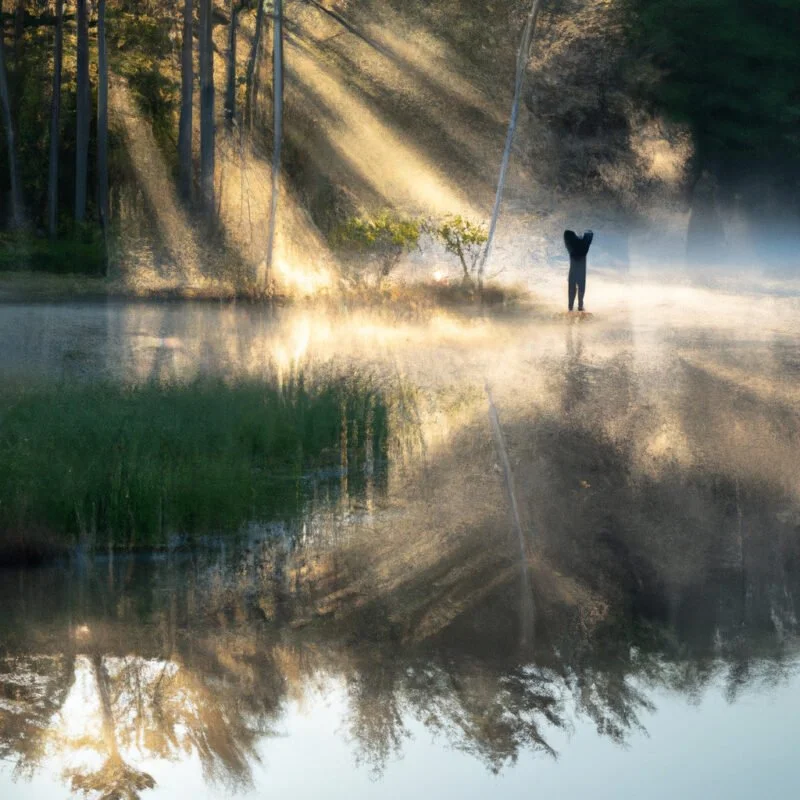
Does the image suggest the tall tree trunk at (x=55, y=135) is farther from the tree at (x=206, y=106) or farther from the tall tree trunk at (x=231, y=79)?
the tall tree trunk at (x=231, y=79)

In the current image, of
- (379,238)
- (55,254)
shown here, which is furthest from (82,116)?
(379,238)

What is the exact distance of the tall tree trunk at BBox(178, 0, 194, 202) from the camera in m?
30.1

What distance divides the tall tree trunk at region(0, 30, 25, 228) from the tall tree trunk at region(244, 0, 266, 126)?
5898 mm

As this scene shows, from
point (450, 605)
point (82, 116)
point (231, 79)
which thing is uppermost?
point (231, 79)

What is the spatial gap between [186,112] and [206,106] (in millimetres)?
919

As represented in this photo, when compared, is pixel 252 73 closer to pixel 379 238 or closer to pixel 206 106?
pixel 206 106

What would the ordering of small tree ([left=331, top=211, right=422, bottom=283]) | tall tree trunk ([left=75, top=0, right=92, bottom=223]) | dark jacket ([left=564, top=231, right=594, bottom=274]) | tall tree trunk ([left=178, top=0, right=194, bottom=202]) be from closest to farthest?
dark jacket ([left=564, top=231, right=594, bottom=274]) → small tree ([left=331, top=211, right=422, bottom=283]) → tall tree trunk ([left=75, top=0, right=92, bottom=223]) → tall tree trunk ([left=178, top=0, right=194, bottom=202])

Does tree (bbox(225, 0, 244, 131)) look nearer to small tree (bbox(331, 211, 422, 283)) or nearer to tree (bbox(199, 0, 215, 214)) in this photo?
tree (bbox(199, 0, 215, 214))

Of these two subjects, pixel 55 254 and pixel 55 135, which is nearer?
pixel 55 254

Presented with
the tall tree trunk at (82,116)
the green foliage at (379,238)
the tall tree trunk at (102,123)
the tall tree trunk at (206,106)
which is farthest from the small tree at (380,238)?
the tall tree trunk at (82,116)

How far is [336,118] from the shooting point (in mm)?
38750

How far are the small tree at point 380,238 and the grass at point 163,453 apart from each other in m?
13.8

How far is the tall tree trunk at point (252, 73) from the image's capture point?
34.0m

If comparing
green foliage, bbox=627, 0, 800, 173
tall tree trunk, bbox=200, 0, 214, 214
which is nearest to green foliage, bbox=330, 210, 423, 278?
tall tree trunk, bbox=200, 0, 214, 214
